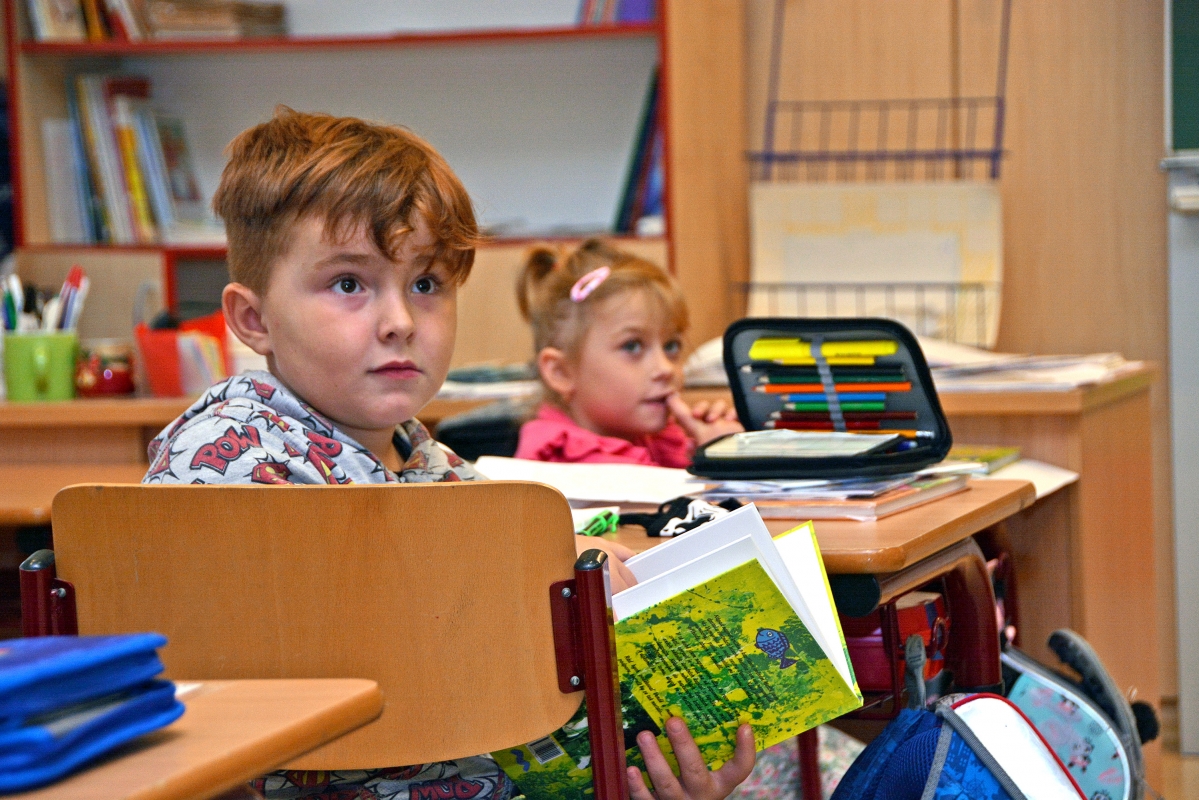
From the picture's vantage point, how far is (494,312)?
2736 millimetres


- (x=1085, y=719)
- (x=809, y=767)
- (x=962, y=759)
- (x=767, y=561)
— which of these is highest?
(x=767, y=561)

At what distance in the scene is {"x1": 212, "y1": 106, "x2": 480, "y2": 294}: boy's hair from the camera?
1168 mm

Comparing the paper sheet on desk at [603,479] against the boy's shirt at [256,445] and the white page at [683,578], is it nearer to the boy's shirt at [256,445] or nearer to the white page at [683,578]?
the boy's shirt at [256,445]

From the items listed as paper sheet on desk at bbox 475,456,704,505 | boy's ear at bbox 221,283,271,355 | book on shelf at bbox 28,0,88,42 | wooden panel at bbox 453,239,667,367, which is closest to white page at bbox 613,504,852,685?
paper sheet on desk at bbox 475,456,704,505

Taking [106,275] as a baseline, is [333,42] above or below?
above

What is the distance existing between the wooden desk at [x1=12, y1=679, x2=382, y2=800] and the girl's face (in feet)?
4.49

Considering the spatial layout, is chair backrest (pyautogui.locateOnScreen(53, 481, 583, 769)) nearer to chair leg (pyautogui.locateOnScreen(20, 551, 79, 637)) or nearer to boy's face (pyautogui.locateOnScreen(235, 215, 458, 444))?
chair leg (pyautogui.locateOnScreen(20, 551, 79, 637))

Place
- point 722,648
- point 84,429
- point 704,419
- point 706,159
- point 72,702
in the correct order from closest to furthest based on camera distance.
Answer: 1. point 72,702
2. point 722,648
3. point 704,419
4. point 84,429
5. point 706,159

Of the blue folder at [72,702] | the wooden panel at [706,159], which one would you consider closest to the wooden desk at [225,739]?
the blue folder at [72,702]

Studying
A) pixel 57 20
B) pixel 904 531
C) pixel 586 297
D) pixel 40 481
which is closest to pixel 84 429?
pixel 40 481

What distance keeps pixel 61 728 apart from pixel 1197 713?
233 cm

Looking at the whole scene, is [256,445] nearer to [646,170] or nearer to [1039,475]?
[1039,475]

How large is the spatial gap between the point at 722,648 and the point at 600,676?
0.12 meters

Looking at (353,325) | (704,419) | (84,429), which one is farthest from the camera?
(84,429)
